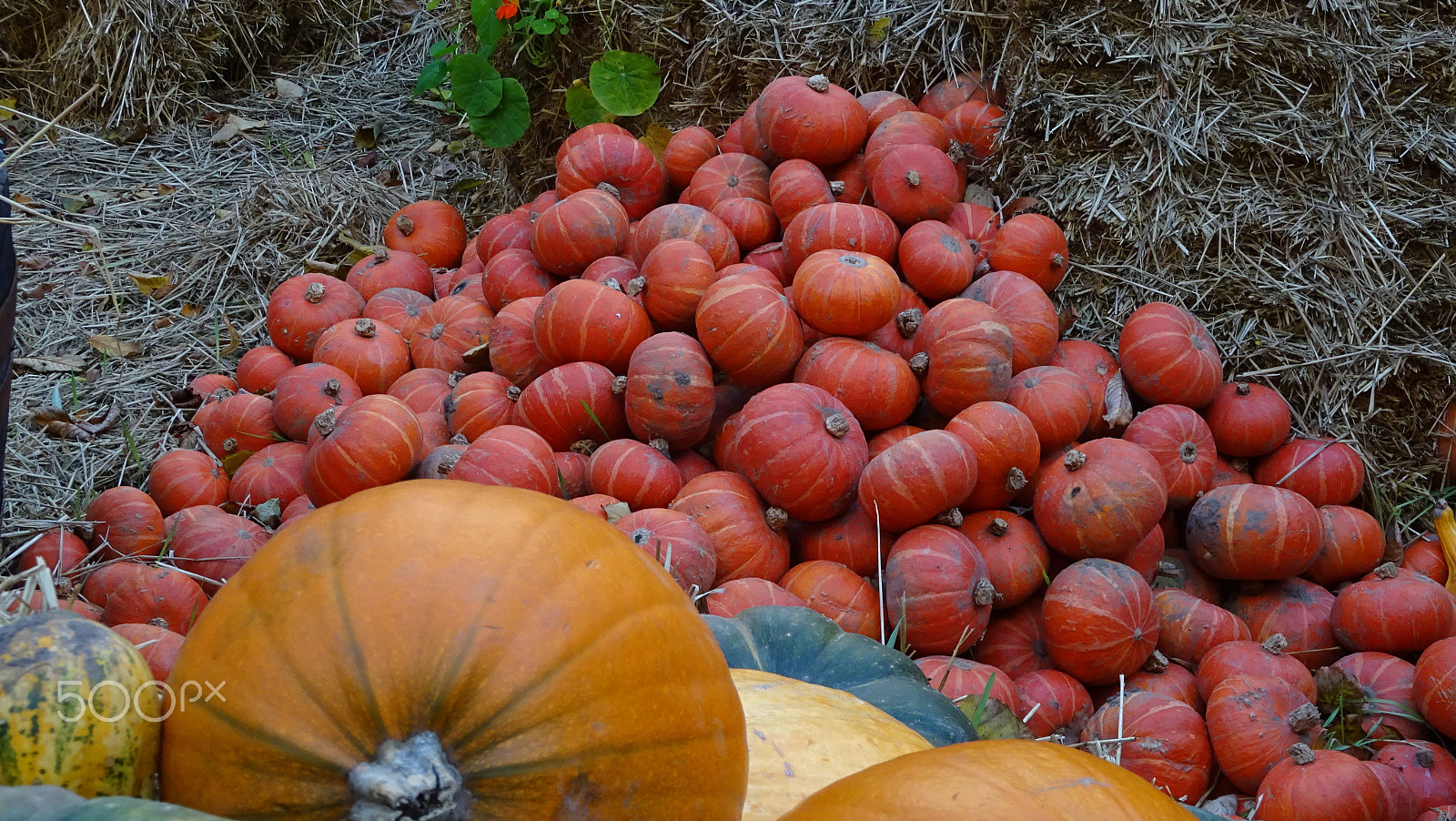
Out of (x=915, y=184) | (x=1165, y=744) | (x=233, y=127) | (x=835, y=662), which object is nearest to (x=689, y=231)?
(x=915, y=184)

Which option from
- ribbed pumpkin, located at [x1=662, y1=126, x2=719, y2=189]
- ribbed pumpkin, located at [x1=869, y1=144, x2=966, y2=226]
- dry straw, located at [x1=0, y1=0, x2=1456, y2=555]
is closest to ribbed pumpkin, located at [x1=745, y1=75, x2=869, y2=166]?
ribbed pumpkin, located at [x1=869, y1=144, x2=966, y2=226]

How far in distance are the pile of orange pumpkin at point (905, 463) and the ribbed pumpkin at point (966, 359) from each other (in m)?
0.01

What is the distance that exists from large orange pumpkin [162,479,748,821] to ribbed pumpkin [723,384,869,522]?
1.87 m

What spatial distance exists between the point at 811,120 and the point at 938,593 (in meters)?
1.99

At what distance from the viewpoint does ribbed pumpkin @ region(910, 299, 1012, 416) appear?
10.2 feet

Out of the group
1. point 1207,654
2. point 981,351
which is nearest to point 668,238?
point 981,351

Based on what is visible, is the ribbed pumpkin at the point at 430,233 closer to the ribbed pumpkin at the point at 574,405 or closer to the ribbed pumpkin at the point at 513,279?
the ribbed pumpkin at the point at 513,279

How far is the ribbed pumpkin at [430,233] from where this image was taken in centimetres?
477

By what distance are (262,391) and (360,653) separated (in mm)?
3387

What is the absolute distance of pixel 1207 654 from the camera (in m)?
2.89

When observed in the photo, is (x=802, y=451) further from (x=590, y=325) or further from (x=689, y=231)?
(x=689, y=231)

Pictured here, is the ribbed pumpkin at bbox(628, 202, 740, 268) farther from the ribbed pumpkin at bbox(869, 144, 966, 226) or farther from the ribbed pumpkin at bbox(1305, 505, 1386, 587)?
the ribbed pumpkin at bbox(1305, 505, 1386, 587)

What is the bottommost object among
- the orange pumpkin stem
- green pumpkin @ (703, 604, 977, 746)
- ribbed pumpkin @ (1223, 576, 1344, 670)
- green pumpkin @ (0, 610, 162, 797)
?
ribbed pumpkin @ (1223, 576, 1344, 670)

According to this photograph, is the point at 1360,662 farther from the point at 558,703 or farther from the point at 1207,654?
the point at 558,703
